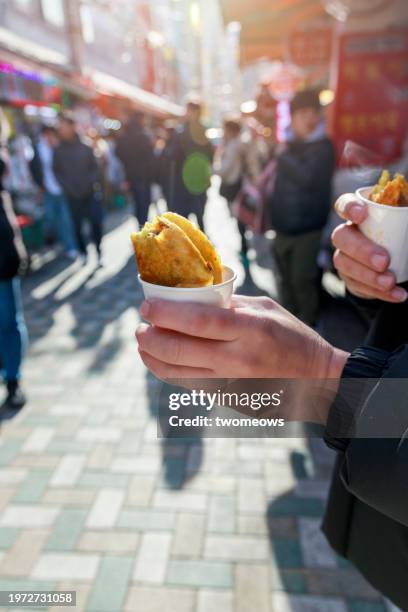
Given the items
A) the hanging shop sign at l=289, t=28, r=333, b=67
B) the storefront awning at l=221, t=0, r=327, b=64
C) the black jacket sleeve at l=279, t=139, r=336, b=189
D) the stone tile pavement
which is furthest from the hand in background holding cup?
the hanging shop sign at l=289, t=28, r=333, b=67

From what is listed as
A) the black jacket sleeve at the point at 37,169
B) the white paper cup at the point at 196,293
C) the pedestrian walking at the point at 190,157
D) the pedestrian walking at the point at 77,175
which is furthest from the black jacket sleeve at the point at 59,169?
the white paper cup at the point at 196,293

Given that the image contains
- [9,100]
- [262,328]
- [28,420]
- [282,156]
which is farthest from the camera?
[9,100]

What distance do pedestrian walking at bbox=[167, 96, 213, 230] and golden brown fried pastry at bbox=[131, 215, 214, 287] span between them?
15.2 ft

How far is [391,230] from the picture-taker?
127cm

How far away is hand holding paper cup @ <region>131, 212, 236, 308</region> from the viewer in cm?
87

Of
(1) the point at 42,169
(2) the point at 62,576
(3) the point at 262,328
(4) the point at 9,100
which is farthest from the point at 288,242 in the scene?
(4) the point at 9,100

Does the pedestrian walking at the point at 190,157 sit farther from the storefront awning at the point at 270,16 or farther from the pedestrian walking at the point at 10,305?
the storefront awning at the point at 270,16

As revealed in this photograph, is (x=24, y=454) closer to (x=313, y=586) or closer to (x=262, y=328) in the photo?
(x=313, y=586)

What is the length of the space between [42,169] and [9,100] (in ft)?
10.7

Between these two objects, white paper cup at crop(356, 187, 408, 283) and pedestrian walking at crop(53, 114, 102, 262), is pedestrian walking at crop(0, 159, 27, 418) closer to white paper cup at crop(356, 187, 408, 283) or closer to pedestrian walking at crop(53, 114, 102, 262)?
white paper cup at crop(356, 187, 408, 283)

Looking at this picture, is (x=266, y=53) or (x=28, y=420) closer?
(x=28, y=420)

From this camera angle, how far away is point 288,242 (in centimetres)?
→ 406

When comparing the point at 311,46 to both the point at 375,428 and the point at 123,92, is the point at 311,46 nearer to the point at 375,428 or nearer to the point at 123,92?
the point at 375,428

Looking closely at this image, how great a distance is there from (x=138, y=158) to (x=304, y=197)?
518 centimetres
